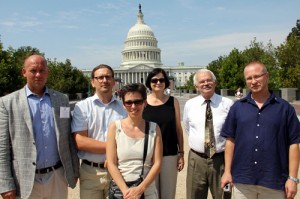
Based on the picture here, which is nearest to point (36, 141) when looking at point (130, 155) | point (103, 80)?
point (103, 80)

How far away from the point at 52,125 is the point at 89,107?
51cm

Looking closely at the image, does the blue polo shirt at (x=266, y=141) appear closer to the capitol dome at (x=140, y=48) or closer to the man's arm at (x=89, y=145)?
the man's arm at (x=89, y=145)

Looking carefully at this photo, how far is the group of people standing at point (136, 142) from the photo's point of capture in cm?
359

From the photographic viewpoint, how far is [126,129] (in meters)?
3.60

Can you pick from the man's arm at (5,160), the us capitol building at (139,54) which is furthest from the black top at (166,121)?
the us capitol building at (139,54)

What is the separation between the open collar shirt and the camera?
4.23 m

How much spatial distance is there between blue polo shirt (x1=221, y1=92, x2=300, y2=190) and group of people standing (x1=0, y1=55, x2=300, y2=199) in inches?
0.4

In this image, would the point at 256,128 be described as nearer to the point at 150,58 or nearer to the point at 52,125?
the point at 52,125

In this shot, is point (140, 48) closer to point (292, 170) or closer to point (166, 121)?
point (166, 121)

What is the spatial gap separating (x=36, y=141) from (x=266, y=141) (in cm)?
256

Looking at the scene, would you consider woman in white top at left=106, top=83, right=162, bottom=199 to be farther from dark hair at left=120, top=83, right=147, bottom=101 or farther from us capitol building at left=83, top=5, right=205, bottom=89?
us capitol building at left=83, top=5, right=205, bottom=89

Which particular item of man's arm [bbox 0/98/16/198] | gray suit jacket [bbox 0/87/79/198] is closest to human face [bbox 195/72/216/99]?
gray suit jacket [bbox 0/87/79/198]

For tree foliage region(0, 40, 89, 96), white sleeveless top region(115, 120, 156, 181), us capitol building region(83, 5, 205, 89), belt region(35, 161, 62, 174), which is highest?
us capitol building region(83, 5, 205, 89)

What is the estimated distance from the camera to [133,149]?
3508mm
